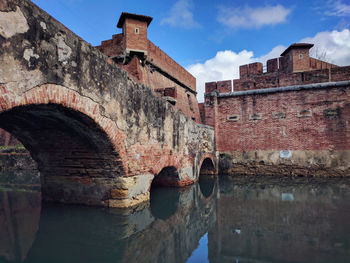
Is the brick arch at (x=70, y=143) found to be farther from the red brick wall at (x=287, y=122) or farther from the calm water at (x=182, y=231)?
the red brick wall at (x=287, y=122)

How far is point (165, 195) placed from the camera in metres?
6.88

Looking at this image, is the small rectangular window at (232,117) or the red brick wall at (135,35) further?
the small rectangular window at (232,117)

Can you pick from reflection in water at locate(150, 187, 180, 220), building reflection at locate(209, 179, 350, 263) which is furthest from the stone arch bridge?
building reflection at locate(209, 179, 350, 263)

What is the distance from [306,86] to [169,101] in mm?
7579

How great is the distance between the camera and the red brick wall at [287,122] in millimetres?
10695

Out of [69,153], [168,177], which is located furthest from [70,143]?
[168,177]

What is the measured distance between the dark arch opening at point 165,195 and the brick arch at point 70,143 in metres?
1.21

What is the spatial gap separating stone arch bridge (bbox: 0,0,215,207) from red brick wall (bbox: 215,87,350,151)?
590cm

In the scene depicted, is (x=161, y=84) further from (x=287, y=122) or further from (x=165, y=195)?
(x=165, y=195)

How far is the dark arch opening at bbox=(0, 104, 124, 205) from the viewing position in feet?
13.7

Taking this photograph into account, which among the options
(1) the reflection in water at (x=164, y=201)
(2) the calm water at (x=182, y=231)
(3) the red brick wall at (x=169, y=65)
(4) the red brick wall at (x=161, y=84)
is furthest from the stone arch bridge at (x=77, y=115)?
(3) the red brick wall at (x=169, y=65)

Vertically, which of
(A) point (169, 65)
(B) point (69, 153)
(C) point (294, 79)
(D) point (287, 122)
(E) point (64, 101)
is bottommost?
(B) point (69, 153)

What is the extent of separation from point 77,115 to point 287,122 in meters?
10.4

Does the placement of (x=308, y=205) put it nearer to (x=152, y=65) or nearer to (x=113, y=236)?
(x=113, y=236)
